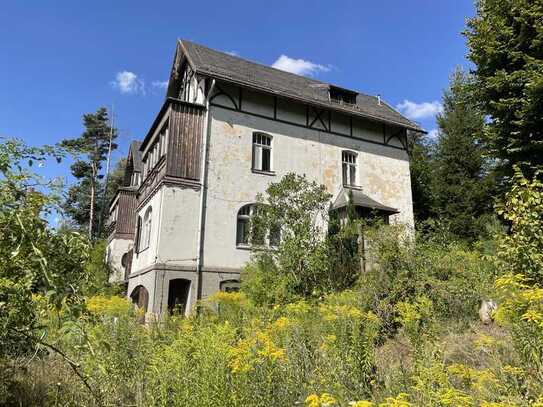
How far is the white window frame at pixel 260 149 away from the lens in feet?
55.2

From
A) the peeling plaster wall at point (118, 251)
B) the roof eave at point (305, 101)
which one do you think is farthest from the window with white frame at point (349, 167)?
the peeling plaster wall at point (118, 251)

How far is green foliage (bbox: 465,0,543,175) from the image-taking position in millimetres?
12547

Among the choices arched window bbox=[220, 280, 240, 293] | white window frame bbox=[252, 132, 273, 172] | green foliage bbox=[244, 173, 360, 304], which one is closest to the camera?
green foliage bbox=[244, 173, 360, 304]

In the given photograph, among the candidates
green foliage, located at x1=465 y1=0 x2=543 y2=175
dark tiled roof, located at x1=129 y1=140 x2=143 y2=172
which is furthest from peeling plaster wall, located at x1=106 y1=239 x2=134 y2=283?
green foliage, located at x1=465 y1=0 x2=543 y2=175

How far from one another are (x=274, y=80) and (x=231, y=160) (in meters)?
5.10

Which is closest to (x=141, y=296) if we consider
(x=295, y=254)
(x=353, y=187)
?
(x=295, y=254)

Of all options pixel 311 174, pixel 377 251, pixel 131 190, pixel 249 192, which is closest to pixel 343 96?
pixel 311 174

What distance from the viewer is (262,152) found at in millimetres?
17062

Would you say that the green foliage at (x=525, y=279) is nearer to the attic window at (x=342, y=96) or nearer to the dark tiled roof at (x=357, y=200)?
the dark tiled roof at (x=357, y=200)

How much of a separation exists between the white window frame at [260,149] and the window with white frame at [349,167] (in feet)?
12.2

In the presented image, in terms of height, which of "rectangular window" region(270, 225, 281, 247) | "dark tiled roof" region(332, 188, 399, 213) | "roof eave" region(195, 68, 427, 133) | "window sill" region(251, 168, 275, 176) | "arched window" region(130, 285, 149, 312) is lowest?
"arched window" region(130, 285, 149, 312)

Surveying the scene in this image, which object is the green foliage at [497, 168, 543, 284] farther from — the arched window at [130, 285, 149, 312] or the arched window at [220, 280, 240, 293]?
the arched window at [130, 285, 149, 312]

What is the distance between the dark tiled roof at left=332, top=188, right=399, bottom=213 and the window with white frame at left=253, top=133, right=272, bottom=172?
3.29 m

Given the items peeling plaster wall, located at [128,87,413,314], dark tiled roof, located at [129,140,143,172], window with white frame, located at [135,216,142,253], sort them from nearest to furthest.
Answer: peeling plaster wall, located at [128,87,413,314] → window with white frame, located at [135,216,142,253] → dark tiled roof, located at [129,140,143,172]
